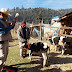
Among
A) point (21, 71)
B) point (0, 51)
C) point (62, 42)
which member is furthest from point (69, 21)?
point (0, 51)

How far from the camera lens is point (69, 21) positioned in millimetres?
8375

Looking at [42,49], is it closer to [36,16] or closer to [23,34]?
[23,34]

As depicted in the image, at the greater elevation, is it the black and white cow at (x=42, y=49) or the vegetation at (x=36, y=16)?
the vegetation at (x=36, y=16)

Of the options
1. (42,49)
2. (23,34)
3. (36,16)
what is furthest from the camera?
(36,16)

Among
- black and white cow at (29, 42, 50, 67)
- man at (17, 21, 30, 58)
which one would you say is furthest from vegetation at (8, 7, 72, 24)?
black and white cow at (29, 42, 50, 67)

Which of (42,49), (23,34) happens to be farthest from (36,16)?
(42,49)

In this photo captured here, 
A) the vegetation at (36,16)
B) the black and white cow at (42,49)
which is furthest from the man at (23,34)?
the vegetation at (36,16)

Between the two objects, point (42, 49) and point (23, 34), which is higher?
point (23, 34)

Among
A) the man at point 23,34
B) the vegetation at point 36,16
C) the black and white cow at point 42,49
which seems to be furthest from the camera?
the vegetation at point 36,16

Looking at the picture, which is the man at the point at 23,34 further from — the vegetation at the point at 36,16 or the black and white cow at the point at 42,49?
the vegetation at the point at 36,16

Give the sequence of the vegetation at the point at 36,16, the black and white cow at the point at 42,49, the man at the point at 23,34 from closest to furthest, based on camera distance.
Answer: the black and white cow at the point at 42,49 < the man at the point at 23,34 < the vegetation at the point at 36,16

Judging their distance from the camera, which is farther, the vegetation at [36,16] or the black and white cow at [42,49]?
the vegetation at [36,16]

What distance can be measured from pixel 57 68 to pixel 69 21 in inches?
225

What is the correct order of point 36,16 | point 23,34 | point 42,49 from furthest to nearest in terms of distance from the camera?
point 36,16, point 23,34, point 42,49
